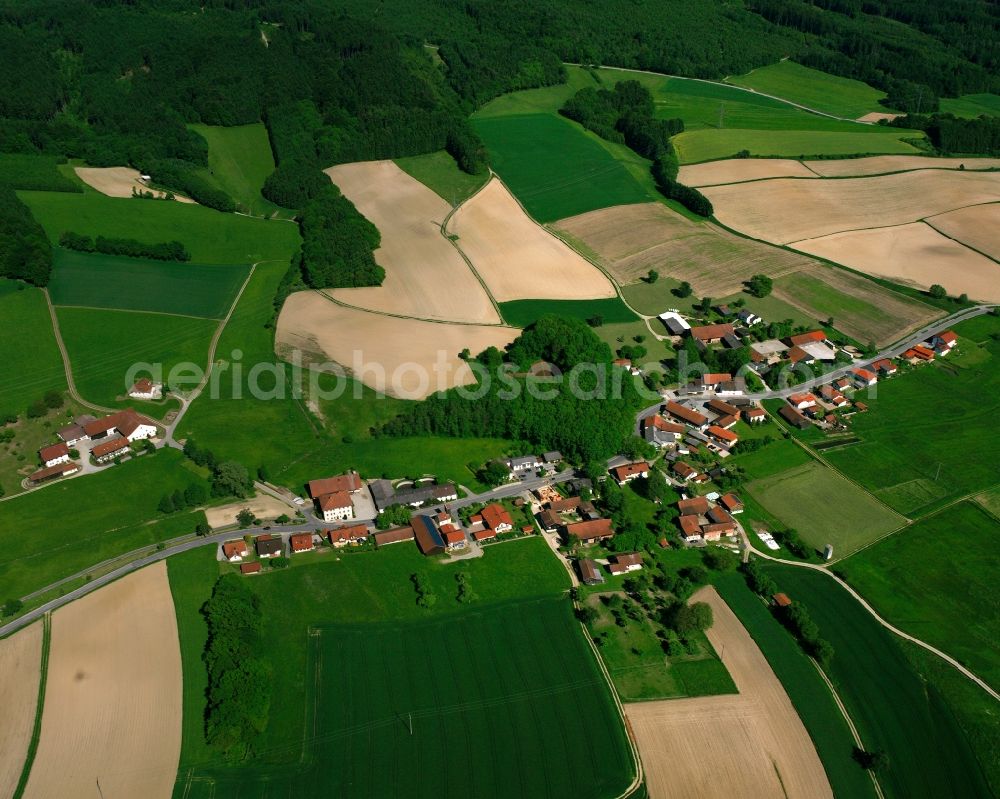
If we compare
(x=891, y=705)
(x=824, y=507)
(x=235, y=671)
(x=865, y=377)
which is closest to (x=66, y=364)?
(x=235, y=671)

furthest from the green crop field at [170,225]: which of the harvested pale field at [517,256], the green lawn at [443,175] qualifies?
the harvested pale field at [517,256]

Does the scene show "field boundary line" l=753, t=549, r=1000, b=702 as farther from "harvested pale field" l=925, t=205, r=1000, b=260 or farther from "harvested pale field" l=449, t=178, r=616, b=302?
"harvested pale field" l=925, t=205, r=1000, b=260

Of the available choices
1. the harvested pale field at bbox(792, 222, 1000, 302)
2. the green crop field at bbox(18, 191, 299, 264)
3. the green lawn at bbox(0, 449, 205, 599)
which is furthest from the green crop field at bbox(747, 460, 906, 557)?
the green crop field at bbox(18, 191, 299, 264)

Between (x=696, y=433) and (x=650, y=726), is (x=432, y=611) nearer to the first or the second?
(x=650, y=726)

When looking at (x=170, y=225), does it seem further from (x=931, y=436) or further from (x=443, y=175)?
(x=931, y=436)

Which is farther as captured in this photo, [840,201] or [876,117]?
[876,117]

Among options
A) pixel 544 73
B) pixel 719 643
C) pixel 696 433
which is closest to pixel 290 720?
pixel 719 643

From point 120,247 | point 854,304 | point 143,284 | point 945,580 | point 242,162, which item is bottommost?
point 945,580

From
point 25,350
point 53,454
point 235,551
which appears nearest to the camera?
point 235,551
